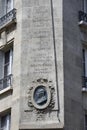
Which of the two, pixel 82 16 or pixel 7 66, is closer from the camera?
pixel 82 16

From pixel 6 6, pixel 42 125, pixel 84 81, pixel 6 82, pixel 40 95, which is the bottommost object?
pixel 42 125

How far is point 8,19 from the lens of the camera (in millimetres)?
24359

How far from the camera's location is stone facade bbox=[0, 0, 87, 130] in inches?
827

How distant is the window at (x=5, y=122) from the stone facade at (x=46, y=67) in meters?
0.31

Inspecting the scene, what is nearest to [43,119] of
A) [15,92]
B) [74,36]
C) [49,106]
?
[49,106]

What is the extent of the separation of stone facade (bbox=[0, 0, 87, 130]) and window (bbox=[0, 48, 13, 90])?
0.30m

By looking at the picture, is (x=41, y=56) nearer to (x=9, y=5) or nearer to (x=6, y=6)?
(x=9, y=5)

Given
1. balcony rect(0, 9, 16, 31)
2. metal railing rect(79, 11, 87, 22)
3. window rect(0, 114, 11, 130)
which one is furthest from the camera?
balcony rect(0, 9, 16, 31)

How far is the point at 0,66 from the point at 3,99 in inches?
80.1

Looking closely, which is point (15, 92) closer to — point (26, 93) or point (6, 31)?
point (26, 93)

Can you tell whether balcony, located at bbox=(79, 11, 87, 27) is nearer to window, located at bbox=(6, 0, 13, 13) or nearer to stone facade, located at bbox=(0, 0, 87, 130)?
stone facade, located at bbox=(0, 0, 87, 130)

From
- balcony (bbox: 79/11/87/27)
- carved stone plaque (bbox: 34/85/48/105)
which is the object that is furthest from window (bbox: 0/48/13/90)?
balcony (bbox: 79/11/87/27)

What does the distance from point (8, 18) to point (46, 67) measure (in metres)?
4.21

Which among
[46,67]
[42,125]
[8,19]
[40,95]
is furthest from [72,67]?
[8,19]
